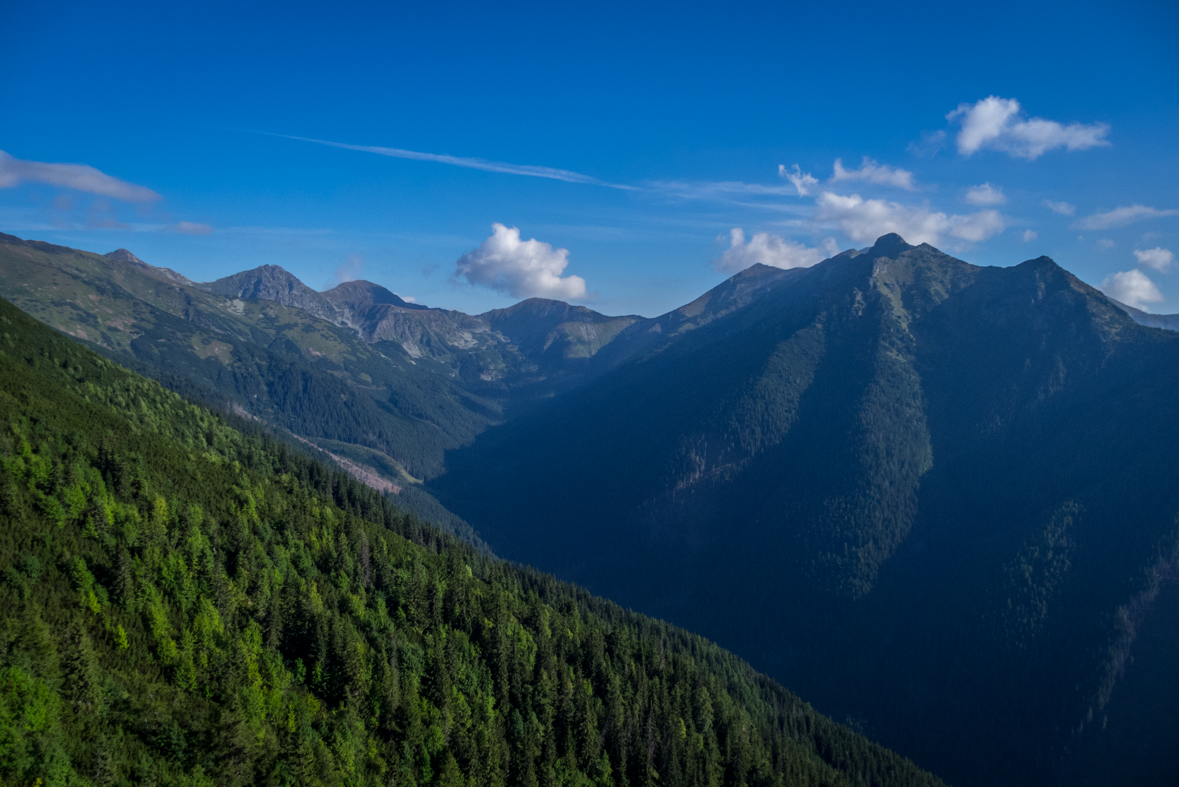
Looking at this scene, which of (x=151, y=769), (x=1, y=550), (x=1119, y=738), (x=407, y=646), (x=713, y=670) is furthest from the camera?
(x=1119, y=738)

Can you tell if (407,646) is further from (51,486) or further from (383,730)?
(51,486)

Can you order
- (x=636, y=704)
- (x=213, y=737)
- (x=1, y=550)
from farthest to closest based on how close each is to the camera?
(x=636, y=704) < (x=1, y=550) < (x=213, y=737)

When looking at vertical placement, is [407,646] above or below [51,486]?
below

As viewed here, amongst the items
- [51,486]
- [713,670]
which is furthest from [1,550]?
[713,670]

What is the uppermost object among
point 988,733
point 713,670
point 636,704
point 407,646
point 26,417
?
point 26,417

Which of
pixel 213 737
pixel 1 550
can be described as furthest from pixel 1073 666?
pixel 1 550

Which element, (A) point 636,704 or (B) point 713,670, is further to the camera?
(B) point 713,670
